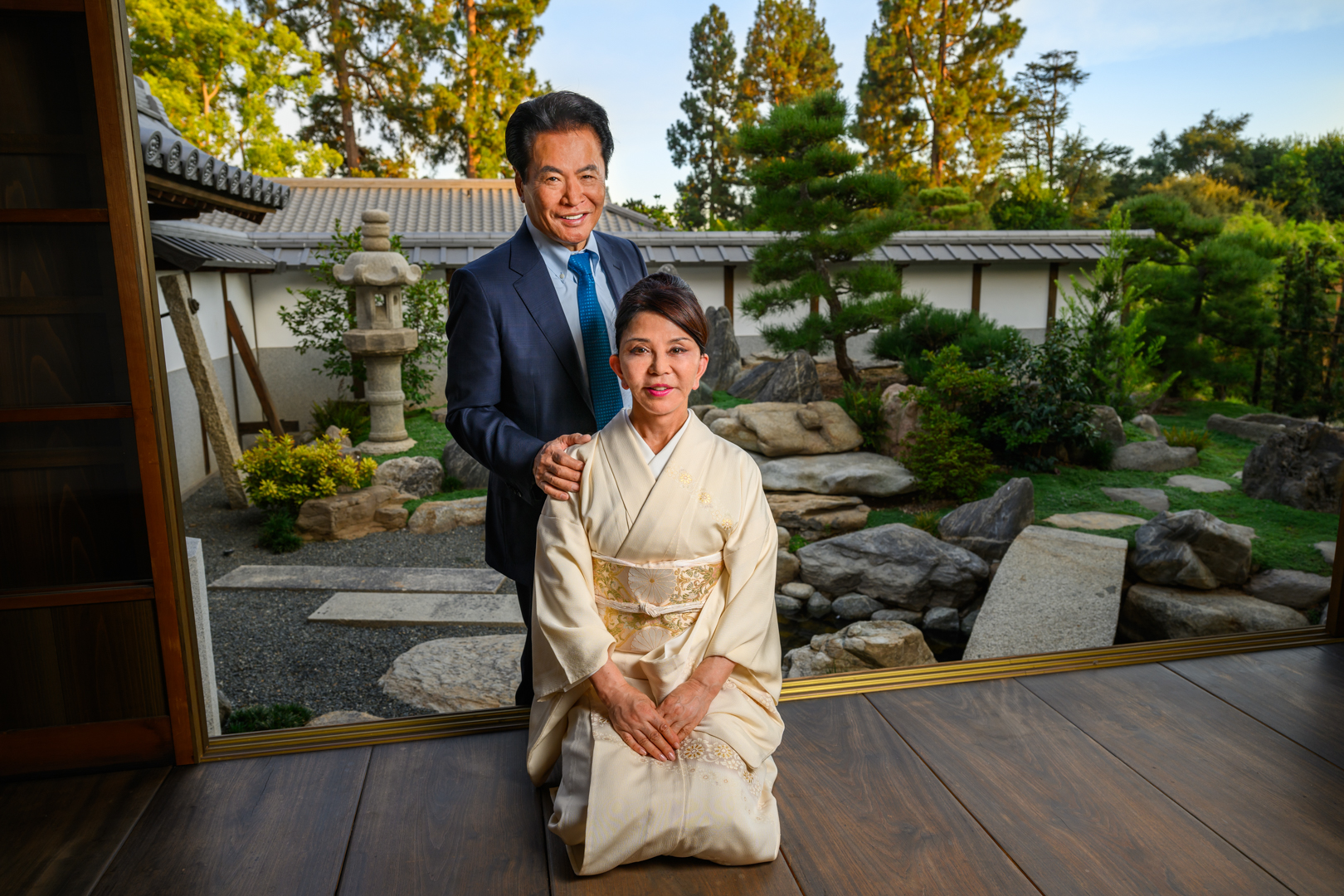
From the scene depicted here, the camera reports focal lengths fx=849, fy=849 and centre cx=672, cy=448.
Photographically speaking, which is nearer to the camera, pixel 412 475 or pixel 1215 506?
pixel 1215 506

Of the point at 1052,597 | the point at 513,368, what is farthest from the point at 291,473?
the point at 1052,597

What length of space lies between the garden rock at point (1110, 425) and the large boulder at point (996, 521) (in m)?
1.64

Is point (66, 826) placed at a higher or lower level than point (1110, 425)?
lower

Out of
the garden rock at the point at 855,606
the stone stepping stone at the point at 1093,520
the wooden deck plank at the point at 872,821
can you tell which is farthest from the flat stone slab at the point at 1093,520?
the wooden deck plank at the point at 872,821

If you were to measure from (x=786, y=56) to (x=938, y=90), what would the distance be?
2.94 meters

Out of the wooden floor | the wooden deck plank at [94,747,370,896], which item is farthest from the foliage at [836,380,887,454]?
the wooden deck plank at [94,747,370,896]

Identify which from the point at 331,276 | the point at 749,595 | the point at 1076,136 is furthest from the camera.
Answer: the point at 1076,136

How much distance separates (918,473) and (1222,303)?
4.74 meters

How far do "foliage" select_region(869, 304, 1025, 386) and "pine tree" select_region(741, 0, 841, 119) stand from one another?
899 centimetres

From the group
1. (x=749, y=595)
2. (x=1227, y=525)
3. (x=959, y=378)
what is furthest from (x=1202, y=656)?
(x=959, y=378)

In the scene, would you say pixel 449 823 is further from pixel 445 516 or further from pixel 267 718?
pixel 445 516

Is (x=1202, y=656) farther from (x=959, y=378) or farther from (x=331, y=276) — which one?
(x=331, y=276)

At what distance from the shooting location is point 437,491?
7.41 m

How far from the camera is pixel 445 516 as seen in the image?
6.58 m
